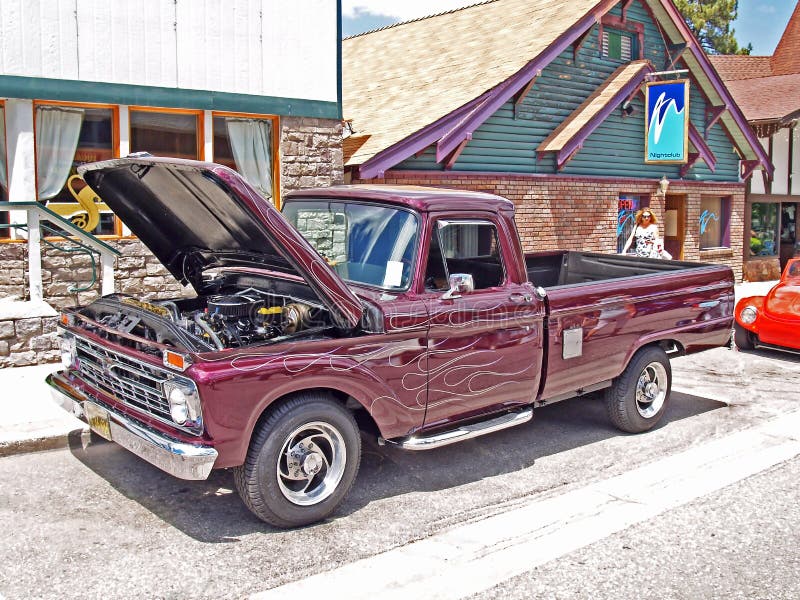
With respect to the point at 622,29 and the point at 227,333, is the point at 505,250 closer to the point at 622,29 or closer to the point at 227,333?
the point at 227,333

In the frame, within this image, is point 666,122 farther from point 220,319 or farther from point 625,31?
point 220,319

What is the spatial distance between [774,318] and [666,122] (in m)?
6.47

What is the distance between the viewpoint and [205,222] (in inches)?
223

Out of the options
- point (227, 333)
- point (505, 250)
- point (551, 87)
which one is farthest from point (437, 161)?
point (227, 333)

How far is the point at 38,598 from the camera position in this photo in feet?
12.3

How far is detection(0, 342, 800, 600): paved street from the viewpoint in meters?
4.04

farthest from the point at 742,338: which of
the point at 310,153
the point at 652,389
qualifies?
the point at 310,153

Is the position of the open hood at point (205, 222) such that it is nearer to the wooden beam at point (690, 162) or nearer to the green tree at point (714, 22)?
the wooden beam at point (690, 162)

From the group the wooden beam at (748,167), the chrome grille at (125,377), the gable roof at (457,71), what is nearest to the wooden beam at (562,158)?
the gable roof at (457,71)

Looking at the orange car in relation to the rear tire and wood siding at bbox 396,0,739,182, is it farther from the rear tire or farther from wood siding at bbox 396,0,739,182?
wood siding at bbox 396,0,739,182

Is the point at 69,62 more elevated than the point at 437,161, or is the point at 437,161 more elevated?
the point at 69,62

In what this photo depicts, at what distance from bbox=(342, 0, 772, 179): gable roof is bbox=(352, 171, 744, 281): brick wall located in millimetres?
693

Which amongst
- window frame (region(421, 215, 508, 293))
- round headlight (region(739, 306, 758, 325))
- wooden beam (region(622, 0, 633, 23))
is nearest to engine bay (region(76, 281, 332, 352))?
window frame (region(421, 215, 508, 293))

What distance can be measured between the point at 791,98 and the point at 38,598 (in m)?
20.5
